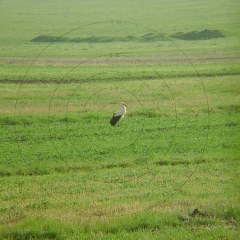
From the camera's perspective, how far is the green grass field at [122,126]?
8.73 m

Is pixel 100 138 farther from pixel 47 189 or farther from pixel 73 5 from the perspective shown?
pixel 73 5

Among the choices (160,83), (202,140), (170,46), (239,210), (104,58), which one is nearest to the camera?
(239,210)

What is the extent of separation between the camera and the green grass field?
8.73 meters

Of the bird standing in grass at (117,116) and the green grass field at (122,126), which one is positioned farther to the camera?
the bird standing in grass at (117,116)

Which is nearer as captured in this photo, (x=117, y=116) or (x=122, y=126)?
(x=122, y=126)

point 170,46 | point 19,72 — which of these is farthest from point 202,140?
point 170,46

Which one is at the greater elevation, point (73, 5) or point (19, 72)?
point (73, 5)

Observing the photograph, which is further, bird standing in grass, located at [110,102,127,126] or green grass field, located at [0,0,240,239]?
bird standing in grass, located at [110,102,127,126]

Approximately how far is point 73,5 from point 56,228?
88.7ft

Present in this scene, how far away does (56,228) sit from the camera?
27.4 feet

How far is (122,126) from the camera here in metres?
14.7

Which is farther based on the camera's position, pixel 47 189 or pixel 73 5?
pixel 73 5

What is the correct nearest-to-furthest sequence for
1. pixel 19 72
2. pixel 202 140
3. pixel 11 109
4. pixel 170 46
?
pixel 202 140 → pixel 11 109 → pixel 19 72 → pixel 170 46

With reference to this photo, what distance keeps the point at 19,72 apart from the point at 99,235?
653 inches
